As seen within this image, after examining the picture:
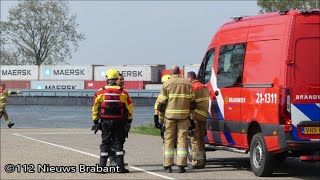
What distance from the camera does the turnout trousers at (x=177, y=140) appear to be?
450 inches

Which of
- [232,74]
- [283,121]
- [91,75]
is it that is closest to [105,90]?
[232,74]

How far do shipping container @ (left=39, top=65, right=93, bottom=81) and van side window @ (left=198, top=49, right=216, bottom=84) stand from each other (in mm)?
69213

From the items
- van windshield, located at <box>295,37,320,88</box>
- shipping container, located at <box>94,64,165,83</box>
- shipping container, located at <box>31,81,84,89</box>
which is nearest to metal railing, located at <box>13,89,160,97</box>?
shipping container, located at <box>94,64,165,83</box>

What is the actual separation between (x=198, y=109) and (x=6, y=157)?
4123 millimetres

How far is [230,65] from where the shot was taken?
1216cm

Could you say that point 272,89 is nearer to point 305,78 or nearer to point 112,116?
point 305,78

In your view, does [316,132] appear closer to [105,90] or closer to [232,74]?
[232,74]

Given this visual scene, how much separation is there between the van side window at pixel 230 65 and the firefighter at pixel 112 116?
71.0 inches

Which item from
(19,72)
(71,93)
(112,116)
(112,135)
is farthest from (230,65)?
(19,72)

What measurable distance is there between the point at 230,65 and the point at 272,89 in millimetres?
1786

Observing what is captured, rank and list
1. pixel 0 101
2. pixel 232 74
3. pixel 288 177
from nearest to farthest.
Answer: pixel 288 177
pixel 232 74
pixel 0 101

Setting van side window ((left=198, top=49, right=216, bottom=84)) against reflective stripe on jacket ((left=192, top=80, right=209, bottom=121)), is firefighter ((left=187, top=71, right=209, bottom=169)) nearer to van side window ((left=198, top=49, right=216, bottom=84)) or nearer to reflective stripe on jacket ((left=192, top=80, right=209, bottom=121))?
reflective stripe on jacket ((left=192, top=80, right=209, bottom=121))

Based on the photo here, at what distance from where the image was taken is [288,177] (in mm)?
11000

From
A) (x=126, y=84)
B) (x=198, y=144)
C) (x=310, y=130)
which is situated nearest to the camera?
(x=310, y=130)
